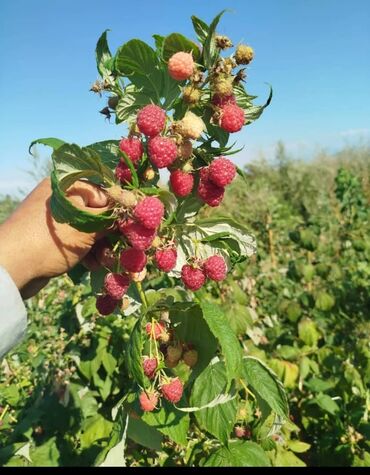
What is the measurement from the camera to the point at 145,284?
2.48 metres

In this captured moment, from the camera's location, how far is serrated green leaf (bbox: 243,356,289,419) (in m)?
1.08

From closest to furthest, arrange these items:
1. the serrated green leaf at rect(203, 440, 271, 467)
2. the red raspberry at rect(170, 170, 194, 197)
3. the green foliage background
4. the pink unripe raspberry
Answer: the pink unripe raspberry → the red raspberry at rect(170, 170, 194, 197) → the serrated green leaf at rect(203, 440, 271, 467) → the green foliage background

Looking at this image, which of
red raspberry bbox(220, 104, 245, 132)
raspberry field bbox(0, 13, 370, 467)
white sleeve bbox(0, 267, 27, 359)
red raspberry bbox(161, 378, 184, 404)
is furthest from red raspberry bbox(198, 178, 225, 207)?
white sleeve bbox(0, 267, 27, 359)

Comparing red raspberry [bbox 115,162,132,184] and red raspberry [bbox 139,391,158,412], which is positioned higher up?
red raspberry [bbox 115,162,132,184]

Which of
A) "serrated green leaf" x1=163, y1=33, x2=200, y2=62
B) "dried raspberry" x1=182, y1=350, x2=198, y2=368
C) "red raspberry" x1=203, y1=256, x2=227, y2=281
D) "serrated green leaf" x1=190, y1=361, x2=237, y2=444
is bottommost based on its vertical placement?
"serrated green leaf" x1=190, y1=361, x2=237, y2=444

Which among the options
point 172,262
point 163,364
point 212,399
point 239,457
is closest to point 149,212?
point 172,262

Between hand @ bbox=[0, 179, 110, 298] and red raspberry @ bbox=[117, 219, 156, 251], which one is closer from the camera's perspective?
red raspberry @ bbox=[117, 219, 156, 251]

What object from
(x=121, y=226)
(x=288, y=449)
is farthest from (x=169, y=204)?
(x=288, y=449)

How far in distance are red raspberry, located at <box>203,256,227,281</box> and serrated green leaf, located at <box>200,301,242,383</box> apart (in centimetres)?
7

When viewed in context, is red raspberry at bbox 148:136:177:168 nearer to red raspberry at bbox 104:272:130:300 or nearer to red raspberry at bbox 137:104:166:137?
red raspberry at bbox 137:104:166:137

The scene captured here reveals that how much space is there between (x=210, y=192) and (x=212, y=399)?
484 millimetres

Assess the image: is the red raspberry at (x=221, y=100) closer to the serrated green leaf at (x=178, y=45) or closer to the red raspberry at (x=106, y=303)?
the serrated green leaf at (x=178, y=45)

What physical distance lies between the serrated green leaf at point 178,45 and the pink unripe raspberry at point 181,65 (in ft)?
0.14

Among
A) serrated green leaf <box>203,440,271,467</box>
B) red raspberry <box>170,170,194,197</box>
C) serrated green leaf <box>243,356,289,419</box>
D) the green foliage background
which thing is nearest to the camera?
red raspberry <box>170,170,194,197</box>
